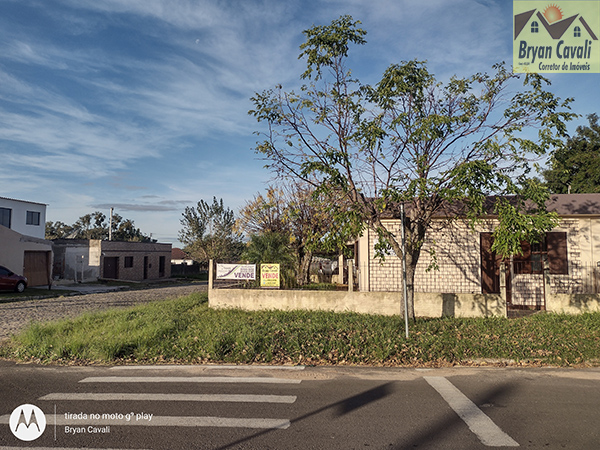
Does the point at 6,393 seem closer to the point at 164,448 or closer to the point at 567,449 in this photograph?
the point at 164,448

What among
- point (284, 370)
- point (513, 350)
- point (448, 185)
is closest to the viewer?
point (284, 370)

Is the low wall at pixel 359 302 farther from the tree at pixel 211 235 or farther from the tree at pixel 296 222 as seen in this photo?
the tree at pixel 211 235

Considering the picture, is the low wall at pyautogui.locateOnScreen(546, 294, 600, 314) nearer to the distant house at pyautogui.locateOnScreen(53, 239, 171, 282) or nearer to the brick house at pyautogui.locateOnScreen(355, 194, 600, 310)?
the brick house at pyautogui.locateOnScreen(355, 194, 600, 310)

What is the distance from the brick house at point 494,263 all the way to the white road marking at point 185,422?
9485 millimetres

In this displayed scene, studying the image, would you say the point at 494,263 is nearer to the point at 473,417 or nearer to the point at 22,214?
the point at 473,417

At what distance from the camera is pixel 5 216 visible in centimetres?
3769

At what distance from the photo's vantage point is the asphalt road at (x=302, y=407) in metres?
4.77

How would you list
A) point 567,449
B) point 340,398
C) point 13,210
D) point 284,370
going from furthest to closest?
1. point 13,210
2. point 284,370
3. point 340,398
4. point 567,449

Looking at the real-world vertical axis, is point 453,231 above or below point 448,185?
below

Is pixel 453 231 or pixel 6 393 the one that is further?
pixel 453 231

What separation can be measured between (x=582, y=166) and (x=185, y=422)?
3755 cm

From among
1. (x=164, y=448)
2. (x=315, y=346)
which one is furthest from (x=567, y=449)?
(x=315, y=346)

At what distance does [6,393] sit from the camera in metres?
6.44

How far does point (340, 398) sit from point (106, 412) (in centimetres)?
332
